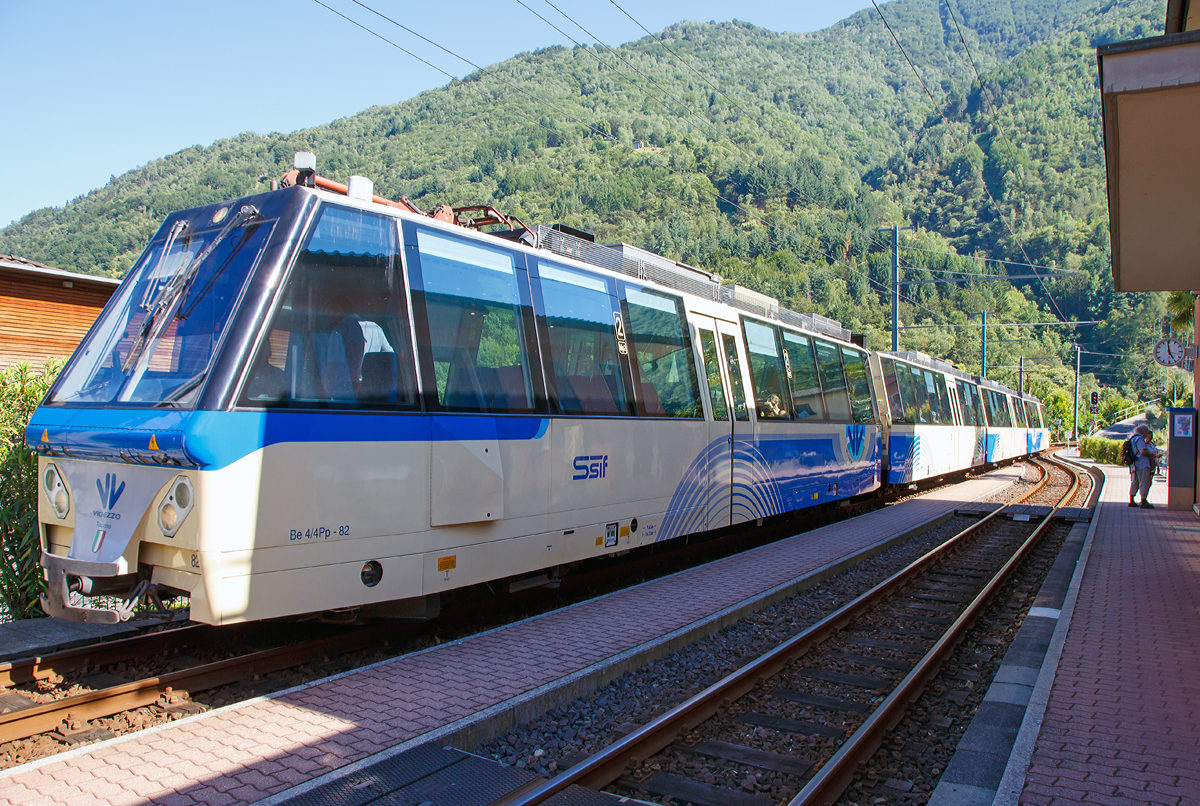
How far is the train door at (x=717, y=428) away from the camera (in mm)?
9547

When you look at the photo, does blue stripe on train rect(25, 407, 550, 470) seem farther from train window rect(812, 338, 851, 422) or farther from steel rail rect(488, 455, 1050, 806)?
train window rect(812, 338, 851, 422)

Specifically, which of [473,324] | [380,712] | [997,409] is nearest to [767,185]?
[997,409]

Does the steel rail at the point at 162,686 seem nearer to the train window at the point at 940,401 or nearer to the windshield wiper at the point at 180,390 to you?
the windshield wiper at the point at 180,390

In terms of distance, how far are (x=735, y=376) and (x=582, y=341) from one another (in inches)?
131

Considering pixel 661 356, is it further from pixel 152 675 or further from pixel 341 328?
pixel 152 675

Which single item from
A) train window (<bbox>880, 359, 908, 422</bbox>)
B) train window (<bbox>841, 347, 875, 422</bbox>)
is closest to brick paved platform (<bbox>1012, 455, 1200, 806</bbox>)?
train window (<bbox>841, 347, 875, 422</bbox>)

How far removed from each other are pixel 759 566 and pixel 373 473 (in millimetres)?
5548

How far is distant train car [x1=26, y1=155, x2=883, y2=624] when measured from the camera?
15.7 feet

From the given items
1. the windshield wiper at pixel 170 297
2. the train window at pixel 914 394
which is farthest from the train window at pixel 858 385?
the windshield wiper at pixel 170 297

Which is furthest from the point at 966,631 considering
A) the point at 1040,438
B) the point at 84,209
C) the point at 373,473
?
the point at 84,209

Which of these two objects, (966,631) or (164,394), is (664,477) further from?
(164,394)

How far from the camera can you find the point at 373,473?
17.5 ft

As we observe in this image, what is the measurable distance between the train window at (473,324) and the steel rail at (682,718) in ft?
8.68

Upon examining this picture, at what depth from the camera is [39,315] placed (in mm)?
13352
